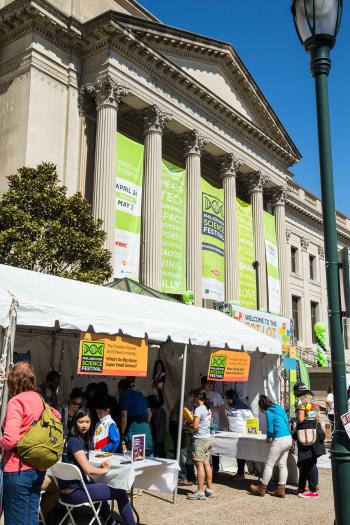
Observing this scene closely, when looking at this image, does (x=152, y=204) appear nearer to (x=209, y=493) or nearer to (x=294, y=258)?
(x=209, y=493)

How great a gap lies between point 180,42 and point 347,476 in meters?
26.9

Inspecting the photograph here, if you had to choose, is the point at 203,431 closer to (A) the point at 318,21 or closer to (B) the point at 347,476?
(B) the point at 347,476

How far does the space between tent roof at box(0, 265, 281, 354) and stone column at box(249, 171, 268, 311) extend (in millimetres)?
19936

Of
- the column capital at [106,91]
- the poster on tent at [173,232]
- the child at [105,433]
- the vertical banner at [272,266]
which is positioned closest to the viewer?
the child at [105,433]

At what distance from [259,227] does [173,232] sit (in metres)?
9.23

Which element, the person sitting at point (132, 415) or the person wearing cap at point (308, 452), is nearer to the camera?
the person sitting at point (132, 415)

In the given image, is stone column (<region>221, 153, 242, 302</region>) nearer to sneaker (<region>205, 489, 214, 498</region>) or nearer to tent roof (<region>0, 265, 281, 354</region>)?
tent roof (<region>0, 265, 281, 354</region>)

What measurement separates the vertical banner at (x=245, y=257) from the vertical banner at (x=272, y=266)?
1382 millimetres

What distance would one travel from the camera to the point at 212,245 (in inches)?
1086

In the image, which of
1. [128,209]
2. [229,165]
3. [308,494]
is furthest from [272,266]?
[308,494]

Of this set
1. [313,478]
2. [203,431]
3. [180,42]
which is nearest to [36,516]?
[203,431]

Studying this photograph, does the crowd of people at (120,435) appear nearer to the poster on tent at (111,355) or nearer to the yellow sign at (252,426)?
the yellow sign at (252,426)

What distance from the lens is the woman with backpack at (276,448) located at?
909cm

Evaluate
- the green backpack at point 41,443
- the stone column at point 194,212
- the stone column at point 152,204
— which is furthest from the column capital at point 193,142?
the green backpack at point 41,443
